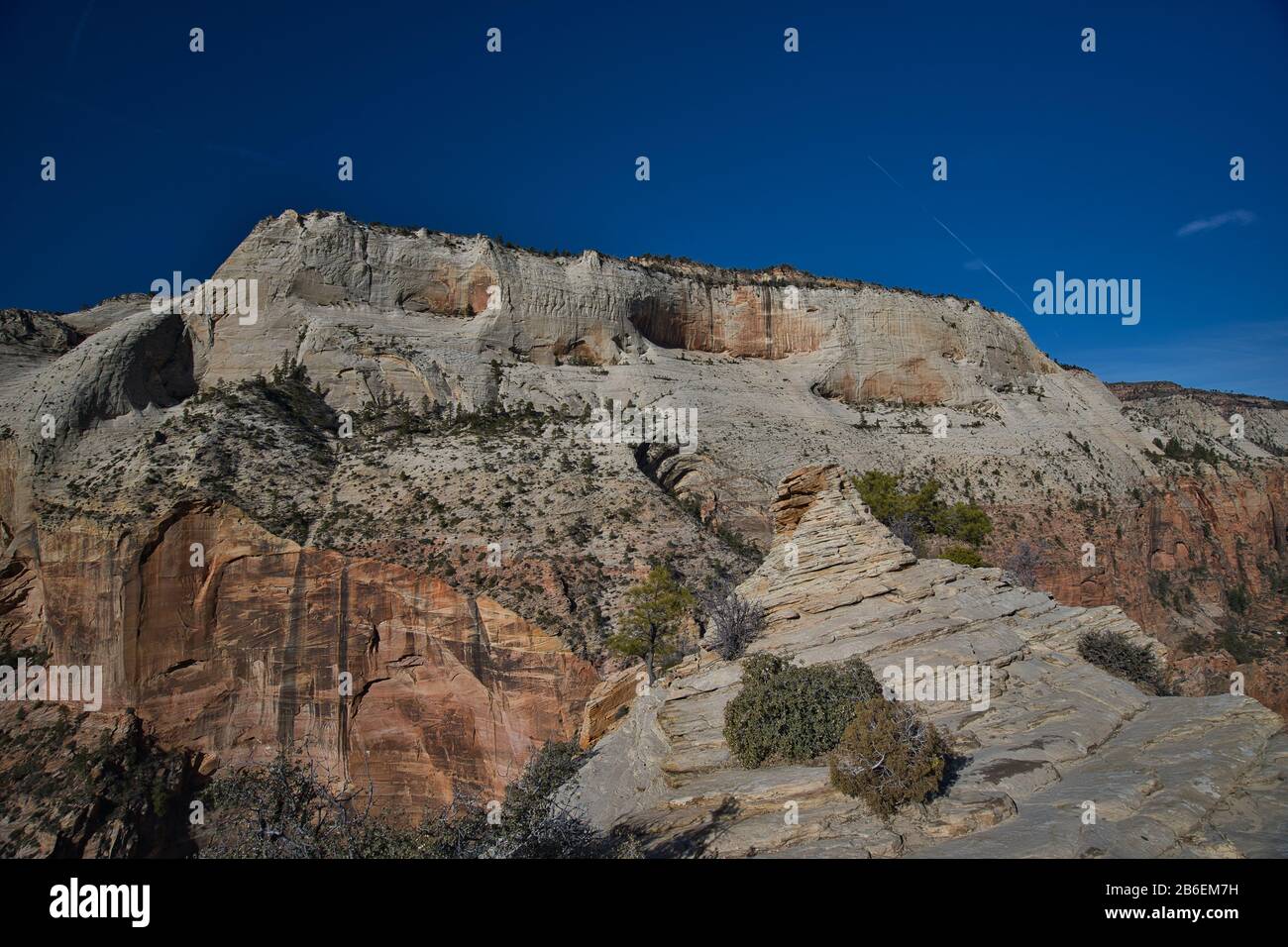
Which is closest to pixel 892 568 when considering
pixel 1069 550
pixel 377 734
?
pixel 377 734

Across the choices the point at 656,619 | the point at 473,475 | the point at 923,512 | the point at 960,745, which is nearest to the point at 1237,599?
the point at 923,512

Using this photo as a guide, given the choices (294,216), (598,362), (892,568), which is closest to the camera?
(892,568)

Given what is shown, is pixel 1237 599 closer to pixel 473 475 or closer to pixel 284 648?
pixel 473 475

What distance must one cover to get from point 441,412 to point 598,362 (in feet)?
31.5

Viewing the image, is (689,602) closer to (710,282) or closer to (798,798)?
(798,798)

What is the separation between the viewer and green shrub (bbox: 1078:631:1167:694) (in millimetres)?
12922

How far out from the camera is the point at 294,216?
35562mm

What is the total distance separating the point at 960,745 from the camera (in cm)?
983

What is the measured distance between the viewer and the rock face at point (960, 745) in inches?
293

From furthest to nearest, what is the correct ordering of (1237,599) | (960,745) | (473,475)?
(1237,599) < (473,475) < (960,745)

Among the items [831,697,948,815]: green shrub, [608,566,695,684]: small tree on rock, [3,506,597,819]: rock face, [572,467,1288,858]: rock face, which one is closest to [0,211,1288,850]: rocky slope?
[3,506,597,819]: rock face

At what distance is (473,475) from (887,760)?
72.2 feet

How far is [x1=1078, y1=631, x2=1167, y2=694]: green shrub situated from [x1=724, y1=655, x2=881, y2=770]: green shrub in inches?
215

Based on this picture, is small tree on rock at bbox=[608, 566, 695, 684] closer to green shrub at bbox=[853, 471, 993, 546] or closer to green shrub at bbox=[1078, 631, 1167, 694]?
green shrub at bbox=[1078, 631, 1167, 694]
